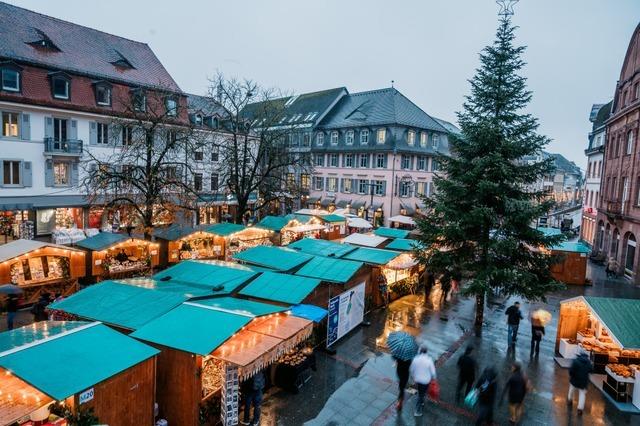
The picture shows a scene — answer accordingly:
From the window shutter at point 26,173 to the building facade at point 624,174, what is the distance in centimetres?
4101

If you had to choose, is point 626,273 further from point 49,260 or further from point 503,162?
point 49,260

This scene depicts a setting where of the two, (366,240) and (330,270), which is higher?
(330,270)

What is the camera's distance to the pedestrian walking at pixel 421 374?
10273 millimetres

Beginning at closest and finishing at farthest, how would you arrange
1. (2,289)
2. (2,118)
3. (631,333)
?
(631,333), (2,289), (2,118)

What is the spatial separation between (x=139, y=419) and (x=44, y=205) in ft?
90.4

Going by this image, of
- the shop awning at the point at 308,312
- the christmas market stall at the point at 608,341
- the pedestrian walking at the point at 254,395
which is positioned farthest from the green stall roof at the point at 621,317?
the pedestrian walking at the point at 254,395

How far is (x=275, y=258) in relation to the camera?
17.6 metres

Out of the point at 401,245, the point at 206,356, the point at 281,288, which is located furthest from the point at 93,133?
the point at 206,356

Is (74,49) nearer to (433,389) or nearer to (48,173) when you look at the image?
(48,173)

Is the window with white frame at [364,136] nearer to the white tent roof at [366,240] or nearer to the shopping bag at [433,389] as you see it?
the white tent roof at [366,240]

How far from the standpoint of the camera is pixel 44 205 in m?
30.0

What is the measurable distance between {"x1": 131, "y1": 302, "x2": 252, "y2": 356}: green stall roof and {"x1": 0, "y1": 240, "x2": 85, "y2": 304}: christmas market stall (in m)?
9.95

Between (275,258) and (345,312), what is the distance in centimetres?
415

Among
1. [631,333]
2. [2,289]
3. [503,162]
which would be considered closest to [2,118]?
[2,289]
